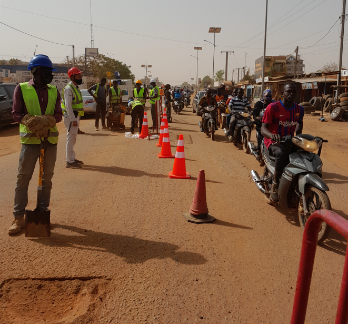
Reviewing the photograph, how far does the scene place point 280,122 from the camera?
5.70 meters

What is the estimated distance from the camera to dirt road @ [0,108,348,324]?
322cm

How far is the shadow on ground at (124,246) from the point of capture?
4133 mm

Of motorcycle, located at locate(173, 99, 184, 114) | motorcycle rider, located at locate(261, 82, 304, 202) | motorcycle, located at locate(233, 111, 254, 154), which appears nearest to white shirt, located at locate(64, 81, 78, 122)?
motorcycle rider, located at locate(261, 82, 304, 202)

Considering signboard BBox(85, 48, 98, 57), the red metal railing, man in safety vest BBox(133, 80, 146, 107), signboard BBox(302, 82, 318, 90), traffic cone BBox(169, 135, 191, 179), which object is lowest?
traffic cone BBox(169, 135, 191, 179)

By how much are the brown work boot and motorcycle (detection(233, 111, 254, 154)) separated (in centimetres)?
789

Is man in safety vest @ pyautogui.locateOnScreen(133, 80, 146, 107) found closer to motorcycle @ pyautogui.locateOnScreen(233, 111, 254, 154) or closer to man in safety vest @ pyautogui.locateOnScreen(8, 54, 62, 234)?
motorcycle @ pyautogui.locateOnScreen(233, 111, 254, 154)

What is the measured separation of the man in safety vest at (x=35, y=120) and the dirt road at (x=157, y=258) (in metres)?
0.53

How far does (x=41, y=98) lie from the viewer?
4.71 metres

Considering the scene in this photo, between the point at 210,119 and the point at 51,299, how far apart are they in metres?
10.9

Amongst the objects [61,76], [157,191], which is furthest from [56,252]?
[61,76]

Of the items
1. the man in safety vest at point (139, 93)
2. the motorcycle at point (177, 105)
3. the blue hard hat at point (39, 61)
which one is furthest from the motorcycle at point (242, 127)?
the motorcycle at point (177, 105)

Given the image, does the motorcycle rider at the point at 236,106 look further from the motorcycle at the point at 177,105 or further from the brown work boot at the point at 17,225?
the motorcycle at the point at 177,105

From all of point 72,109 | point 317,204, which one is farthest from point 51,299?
point 72,109

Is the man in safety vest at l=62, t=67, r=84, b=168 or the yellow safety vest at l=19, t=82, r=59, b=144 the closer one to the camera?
the yellow safety vest at l=19, t=82, r=59, b=144
